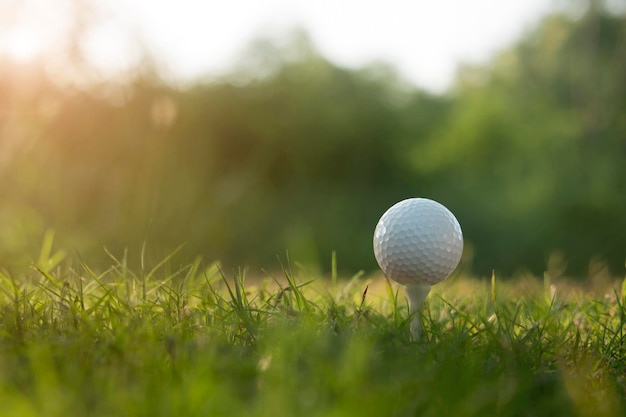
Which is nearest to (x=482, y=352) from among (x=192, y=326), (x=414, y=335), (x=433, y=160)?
(x=414, y=335)

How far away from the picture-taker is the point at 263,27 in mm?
11961

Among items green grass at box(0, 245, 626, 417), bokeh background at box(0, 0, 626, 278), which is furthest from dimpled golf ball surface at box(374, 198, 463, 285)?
bokeh background at box(0, 0, 626, 278)

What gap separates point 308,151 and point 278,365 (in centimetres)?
995

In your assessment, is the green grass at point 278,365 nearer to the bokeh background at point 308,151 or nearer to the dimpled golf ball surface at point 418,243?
the dimpled golf ball surface at point 418,243

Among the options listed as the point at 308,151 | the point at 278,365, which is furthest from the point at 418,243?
the point at 308,151

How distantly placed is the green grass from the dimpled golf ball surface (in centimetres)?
19

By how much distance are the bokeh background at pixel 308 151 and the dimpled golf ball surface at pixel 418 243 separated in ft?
6.71

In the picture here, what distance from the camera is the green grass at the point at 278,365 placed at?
129 centimetres

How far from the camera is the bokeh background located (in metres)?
6.46

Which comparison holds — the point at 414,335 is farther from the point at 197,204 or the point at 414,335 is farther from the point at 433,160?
the point at 433,160

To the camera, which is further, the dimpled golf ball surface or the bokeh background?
the bokeh background

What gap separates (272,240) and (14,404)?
25.7 feet

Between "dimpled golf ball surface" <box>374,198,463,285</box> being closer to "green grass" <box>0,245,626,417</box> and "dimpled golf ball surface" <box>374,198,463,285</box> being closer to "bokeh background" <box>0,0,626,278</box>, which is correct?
"green grass" <box>0,245,626,417</box>

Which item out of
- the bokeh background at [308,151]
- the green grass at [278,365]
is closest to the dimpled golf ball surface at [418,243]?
the green grass at [278,365]
